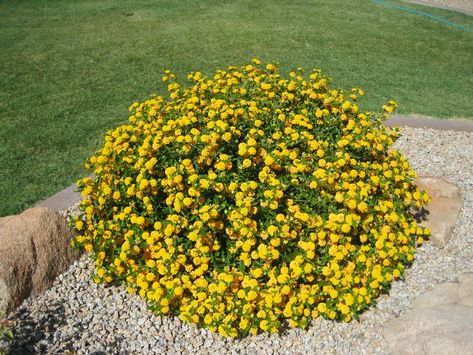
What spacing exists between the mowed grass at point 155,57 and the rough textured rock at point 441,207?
220 centimetres

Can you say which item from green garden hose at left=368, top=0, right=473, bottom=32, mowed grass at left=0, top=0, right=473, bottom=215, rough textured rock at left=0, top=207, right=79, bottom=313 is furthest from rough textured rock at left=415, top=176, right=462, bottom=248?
green garden hose at left=368, top=0, right=473, bottom=32

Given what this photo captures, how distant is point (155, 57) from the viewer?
26.0ft

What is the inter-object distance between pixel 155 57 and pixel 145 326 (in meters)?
5.59

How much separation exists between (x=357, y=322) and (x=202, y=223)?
123cm

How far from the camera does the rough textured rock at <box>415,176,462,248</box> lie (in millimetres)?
3868

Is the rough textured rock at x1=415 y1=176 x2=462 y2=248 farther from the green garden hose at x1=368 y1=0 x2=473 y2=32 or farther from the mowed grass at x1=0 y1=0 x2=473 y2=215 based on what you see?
the green garden hose at x1=368 y1=0 x2=473 y2=32

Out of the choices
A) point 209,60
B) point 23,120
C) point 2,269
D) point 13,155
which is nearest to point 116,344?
point 2,269

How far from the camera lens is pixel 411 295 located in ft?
11.1

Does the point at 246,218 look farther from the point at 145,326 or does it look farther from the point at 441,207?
the point at 441,207

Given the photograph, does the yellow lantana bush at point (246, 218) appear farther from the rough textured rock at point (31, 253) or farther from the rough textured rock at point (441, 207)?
the rough textured rock at point (441, 207)

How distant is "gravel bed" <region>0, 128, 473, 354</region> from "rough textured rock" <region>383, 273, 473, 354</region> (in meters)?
0.09

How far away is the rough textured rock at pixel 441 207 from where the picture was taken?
387 cm

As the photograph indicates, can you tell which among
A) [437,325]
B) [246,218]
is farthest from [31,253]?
[437,325]

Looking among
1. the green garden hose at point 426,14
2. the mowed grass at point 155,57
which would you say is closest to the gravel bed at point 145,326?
the mowed grass at point 155,57
